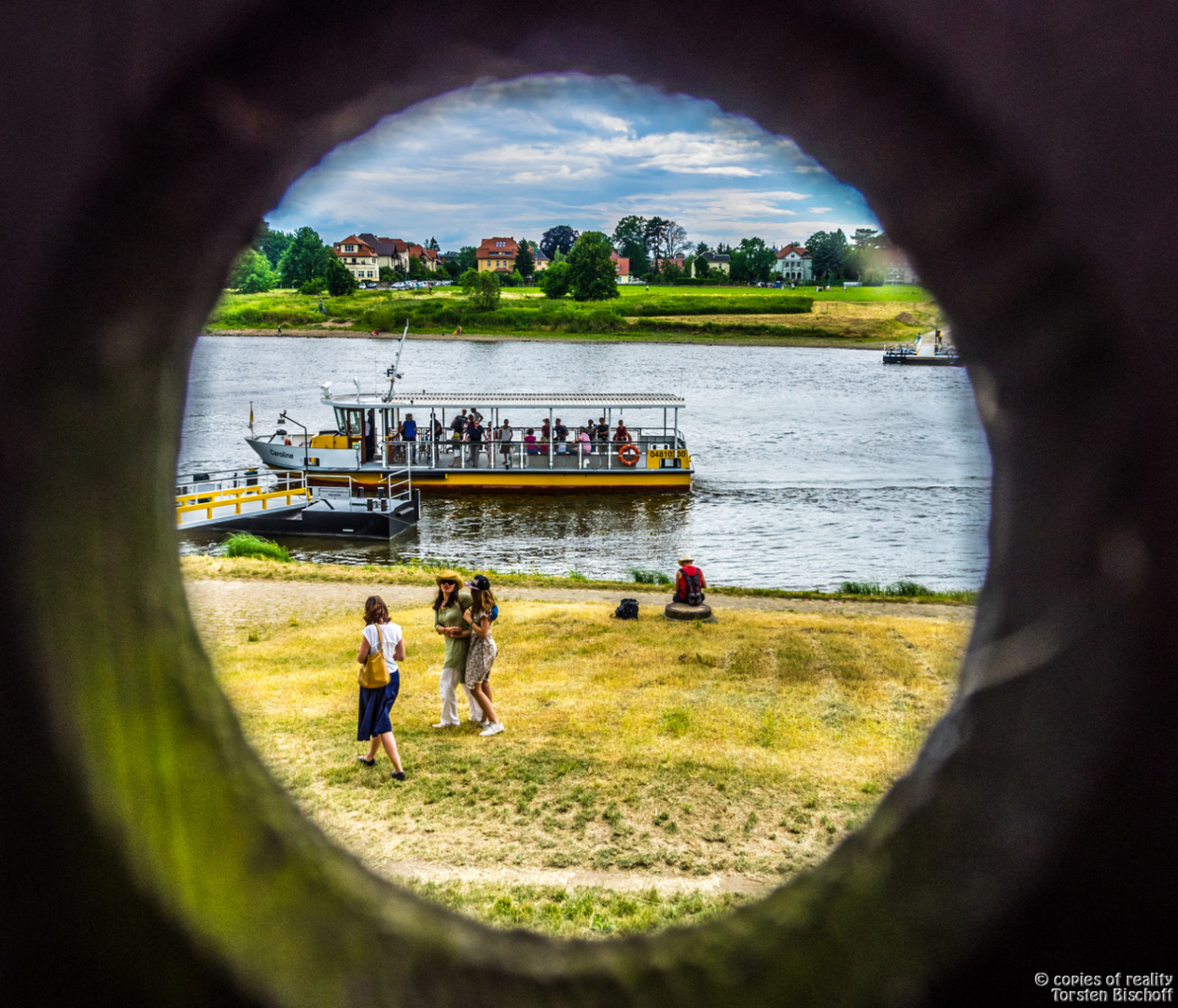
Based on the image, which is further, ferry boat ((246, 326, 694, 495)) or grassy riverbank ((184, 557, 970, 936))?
ferry boat ((246, 326, 694, 495))

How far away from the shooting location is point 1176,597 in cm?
121

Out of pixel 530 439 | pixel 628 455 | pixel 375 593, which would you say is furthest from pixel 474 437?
pixel 375 593

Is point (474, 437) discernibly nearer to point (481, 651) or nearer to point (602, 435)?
point (602, 435)

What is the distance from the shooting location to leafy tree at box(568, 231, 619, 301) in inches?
2493

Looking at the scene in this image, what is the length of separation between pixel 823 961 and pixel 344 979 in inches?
26.7

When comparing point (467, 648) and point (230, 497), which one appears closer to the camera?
point (467, 648)

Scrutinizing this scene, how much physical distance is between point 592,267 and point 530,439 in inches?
1442

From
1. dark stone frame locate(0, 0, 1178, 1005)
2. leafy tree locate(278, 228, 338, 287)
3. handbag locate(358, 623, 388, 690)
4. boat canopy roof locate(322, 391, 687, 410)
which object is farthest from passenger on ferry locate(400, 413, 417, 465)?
dark stone frame locate(0, 0, 1178, 1005)

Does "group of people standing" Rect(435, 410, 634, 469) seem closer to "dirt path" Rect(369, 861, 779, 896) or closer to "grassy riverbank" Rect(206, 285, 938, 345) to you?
"dirt path" Rect(369, 861, 779, 896)

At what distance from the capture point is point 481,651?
27.2 ft

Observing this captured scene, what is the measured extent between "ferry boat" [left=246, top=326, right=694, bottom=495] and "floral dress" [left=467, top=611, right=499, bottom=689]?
1953 centimetres

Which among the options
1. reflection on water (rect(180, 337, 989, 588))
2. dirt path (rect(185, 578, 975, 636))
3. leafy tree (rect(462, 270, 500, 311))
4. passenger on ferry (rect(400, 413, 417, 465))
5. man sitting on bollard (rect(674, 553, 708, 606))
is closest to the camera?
man sitting on bollard (rect(674, 553, 708, 606))

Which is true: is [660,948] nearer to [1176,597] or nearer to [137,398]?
[1176,597]

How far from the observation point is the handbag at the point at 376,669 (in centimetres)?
718
